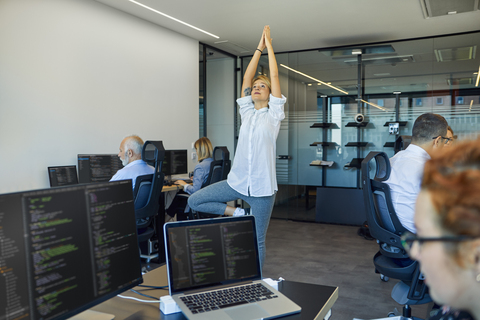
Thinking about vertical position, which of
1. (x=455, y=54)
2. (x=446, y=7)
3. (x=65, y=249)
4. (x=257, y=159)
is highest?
(x=446, y=7)

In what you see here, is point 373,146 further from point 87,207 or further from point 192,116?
point 87,207

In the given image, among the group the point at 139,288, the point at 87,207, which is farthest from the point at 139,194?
the point at 87,207

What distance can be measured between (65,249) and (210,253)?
48 centimetres

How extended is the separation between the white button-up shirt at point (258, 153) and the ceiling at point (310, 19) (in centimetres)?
259

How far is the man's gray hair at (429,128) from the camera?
245cm

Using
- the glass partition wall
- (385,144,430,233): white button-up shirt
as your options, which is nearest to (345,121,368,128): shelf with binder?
the glass partition wall

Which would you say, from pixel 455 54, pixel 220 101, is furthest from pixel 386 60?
pixel 220 101

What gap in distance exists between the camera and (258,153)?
2584mm

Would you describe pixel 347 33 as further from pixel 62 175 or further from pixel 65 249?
pixel 65 249

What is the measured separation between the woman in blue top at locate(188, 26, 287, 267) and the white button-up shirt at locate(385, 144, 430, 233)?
2.46 feet

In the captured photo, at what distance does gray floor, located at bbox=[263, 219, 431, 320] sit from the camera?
3.07m

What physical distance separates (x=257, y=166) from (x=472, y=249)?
2.01 metres

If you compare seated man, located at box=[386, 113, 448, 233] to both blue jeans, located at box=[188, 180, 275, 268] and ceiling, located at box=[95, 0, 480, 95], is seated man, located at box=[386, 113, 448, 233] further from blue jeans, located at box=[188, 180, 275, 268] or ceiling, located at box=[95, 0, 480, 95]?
ceiling, located at box=[95, 0, 480, 95]

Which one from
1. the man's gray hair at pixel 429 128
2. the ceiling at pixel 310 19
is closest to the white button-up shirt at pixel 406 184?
the man's gray hair at pixel 429 128
